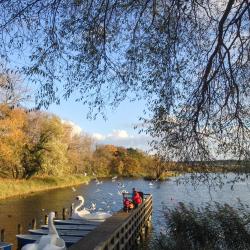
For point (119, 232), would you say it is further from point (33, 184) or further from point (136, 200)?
point (33, 184)

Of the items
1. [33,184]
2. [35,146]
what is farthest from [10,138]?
[35,146]

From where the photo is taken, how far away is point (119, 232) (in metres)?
18.3

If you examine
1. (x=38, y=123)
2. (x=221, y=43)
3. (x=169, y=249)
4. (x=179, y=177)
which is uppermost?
(x=38, y=123)

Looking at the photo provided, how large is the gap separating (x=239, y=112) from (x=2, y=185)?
42.9 metres

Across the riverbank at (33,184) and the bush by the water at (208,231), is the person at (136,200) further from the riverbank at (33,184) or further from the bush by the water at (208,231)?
the riverbank at (33,184)

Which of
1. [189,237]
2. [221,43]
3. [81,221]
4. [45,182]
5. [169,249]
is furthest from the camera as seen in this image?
[45,182]

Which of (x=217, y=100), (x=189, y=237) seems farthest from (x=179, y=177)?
(x=189, y=237)

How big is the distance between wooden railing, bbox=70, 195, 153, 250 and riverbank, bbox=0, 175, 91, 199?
21.4 m

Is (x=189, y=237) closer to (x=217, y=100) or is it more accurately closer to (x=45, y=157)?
(x=217, y=100)

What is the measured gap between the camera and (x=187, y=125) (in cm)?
1061

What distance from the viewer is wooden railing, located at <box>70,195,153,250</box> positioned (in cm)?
1560

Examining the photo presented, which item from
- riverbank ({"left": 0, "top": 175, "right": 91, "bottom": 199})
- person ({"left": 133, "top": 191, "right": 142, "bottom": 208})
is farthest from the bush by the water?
riverbank ({"left": 0, "top": 175, "right": 91, "bottom": 199})

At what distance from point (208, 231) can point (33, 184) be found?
4423 cm

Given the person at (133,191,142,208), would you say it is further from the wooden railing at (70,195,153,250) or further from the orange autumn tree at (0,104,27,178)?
the orange autumn tree at (0,104,27,178)
